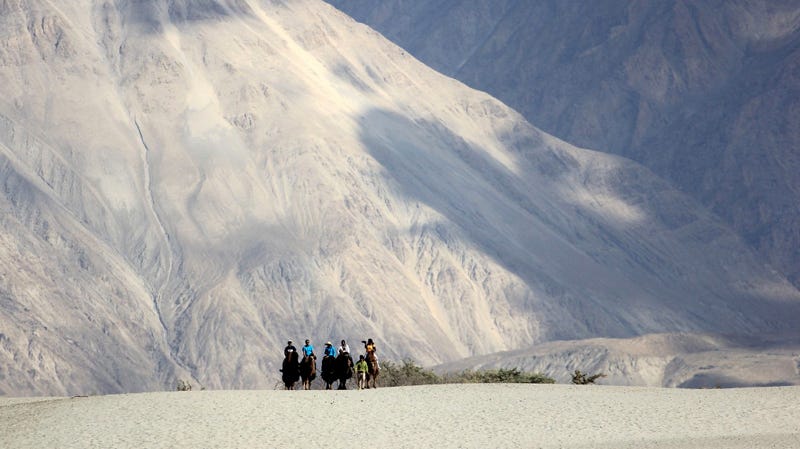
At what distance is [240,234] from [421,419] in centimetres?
12147

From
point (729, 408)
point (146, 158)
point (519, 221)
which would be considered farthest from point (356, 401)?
point (519, 221)

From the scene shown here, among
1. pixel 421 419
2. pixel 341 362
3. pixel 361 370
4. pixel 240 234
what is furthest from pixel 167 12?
pixel 421 419

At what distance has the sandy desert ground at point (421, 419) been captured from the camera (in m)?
39.7

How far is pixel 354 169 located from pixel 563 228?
30.6 metres

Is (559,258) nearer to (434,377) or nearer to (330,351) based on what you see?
(434,377)

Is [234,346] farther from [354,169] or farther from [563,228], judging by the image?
[563,228]

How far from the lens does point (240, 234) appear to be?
16325cm

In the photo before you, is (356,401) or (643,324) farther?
(643,324)

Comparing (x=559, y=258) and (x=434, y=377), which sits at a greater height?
(x=559, y=258)

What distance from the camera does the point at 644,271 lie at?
194m

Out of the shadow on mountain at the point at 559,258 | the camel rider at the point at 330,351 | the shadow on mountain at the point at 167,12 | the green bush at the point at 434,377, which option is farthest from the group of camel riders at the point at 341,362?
the shadow on mountain at the point at 167,12

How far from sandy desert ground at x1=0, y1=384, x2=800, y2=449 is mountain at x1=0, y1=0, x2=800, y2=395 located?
8904 cm

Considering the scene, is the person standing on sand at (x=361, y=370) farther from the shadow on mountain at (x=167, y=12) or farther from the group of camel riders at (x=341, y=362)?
the shadow on mountain at (x=167, y=12)

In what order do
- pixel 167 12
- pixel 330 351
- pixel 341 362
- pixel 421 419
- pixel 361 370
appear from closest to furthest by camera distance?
pixel 421 419
pixel 330 351
pixel 341 362
pixel 361 370
pixel 167 12
